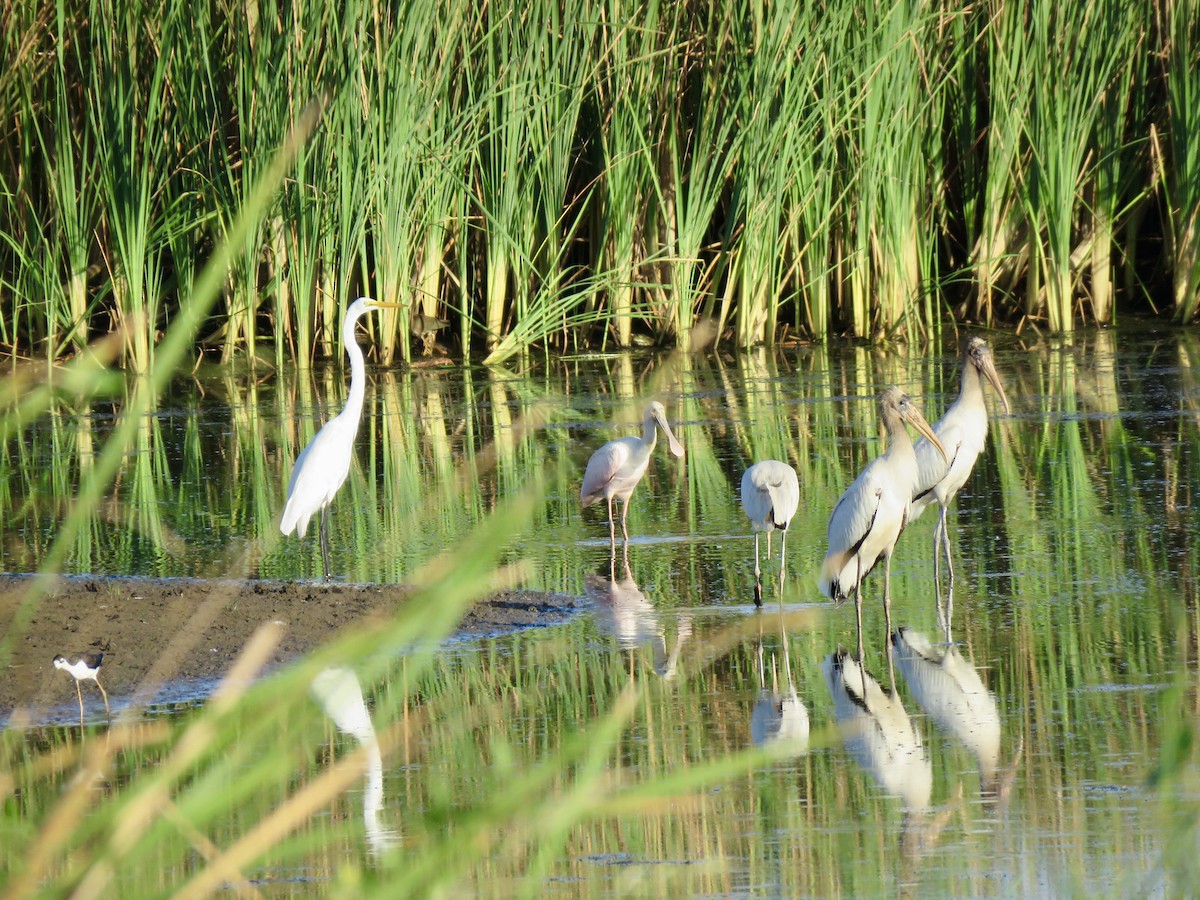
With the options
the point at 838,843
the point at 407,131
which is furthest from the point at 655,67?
the point at 838,843

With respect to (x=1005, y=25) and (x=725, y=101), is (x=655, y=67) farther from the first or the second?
(x=1005, y=25)

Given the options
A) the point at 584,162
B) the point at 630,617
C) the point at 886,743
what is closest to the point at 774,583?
the point at 630,617

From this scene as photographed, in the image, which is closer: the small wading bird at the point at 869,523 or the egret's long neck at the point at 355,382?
the small wading bird at the point at 869,523

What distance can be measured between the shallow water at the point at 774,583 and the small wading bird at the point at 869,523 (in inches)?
6.5

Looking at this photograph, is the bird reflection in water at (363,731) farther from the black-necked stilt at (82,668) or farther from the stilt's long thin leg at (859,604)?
the stilt's long thin leg at (859,604)

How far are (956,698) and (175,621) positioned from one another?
3.06 metres

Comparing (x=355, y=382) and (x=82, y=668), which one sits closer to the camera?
(x=82, y=668)

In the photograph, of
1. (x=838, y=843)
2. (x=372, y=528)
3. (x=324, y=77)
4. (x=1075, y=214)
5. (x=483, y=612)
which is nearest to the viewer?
(x=838, y=843)

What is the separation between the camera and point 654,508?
10055 mm

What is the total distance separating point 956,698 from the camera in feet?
19.5

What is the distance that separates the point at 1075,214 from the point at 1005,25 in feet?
7.34

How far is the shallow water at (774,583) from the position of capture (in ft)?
14.8

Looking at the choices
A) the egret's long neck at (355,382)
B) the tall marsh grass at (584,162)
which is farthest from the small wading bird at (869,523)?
the tall marsh grass at (584,162)

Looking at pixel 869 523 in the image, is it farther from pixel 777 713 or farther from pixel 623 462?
pixel 623 462
